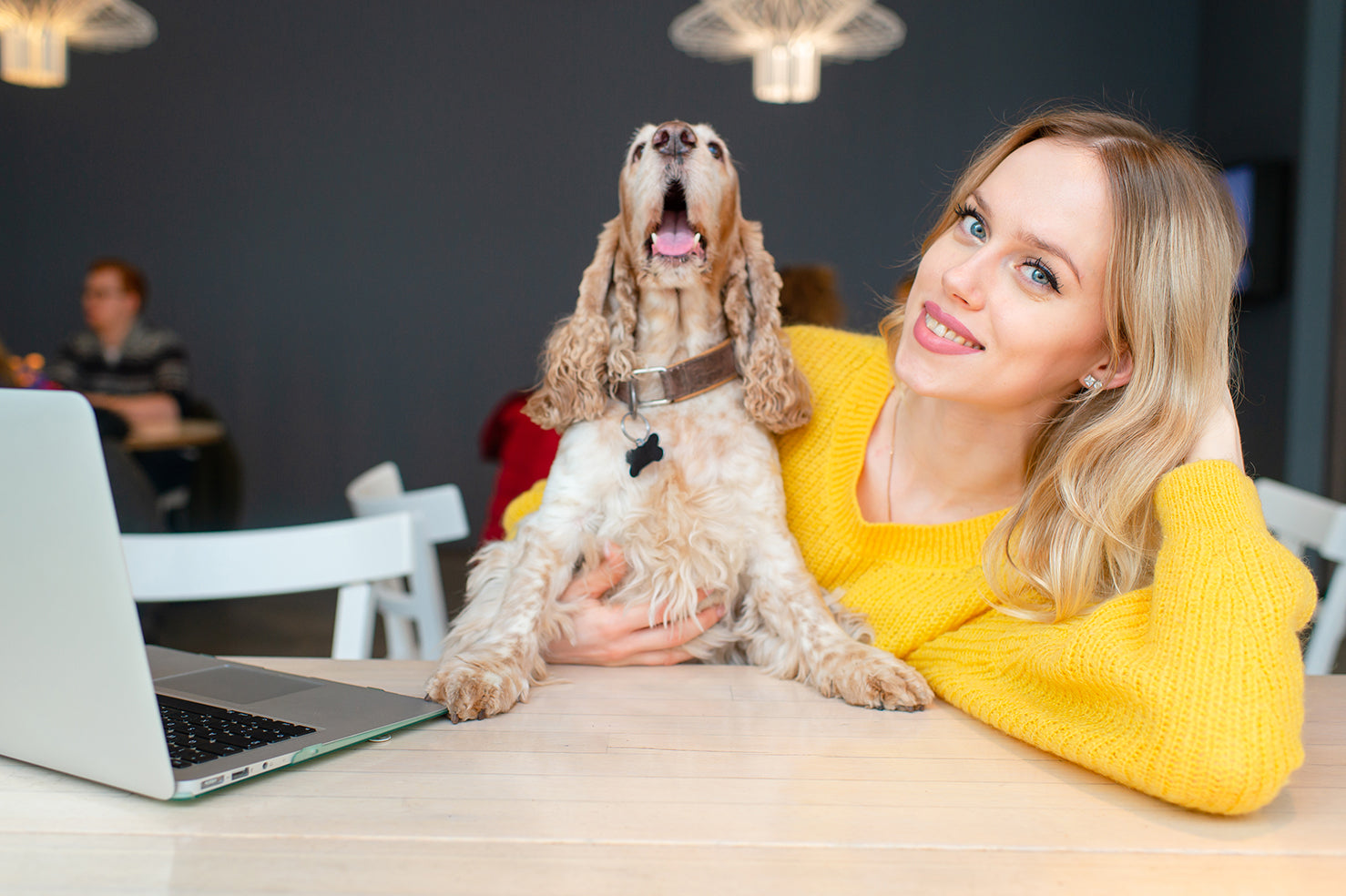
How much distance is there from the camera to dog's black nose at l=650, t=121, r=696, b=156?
1.69m

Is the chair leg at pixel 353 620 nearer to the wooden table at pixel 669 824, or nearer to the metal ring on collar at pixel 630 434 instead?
the metal ring on collar at pixel 630 434

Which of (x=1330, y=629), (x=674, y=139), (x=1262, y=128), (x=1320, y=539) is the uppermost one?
(x=1262, y=128)

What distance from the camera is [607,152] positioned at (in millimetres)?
7207

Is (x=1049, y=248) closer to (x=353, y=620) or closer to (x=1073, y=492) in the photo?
(x=1073, y=492)

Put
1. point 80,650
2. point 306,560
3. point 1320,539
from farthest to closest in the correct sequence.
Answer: point 1320,539 → point 306,560 → point 80,650

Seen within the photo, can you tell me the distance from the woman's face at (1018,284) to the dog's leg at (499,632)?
0.65m

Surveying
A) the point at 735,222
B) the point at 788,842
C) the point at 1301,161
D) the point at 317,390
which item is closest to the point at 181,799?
the point at 788,842

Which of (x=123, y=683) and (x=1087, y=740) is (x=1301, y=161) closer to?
(x=1087, y=740)

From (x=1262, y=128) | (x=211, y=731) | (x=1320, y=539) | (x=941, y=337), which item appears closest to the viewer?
(x=211, y=731)

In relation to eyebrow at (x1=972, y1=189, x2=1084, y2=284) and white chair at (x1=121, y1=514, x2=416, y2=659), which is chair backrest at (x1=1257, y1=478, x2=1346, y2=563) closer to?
eyebrow at (x1=972, y1=189, x2=1084, y2=284)

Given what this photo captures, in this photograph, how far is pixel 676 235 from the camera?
1.76 metres

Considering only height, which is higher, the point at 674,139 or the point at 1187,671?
the point at 674,139

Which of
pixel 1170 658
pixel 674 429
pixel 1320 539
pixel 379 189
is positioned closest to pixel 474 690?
pixel 674 429

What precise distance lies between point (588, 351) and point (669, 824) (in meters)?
0.96
